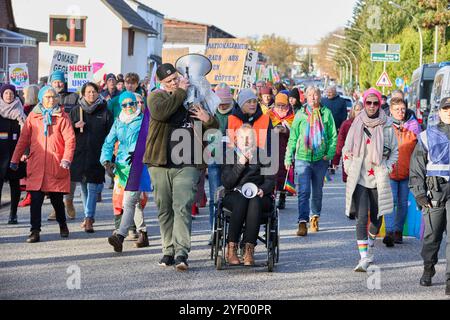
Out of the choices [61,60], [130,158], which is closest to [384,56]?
[61,60]

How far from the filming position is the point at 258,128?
10.2m

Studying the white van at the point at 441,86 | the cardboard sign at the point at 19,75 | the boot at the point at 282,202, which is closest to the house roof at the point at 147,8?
the white van at the point at 441,86

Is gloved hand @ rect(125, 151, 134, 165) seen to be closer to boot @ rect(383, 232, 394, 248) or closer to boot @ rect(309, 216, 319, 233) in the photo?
boot @ rect(309, 216, 319, 233)

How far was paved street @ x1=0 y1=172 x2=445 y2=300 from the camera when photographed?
8.57 meters

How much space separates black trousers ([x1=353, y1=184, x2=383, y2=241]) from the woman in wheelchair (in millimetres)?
1005

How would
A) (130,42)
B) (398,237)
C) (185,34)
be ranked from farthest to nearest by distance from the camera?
(185,34) < (130,42) < (398,237)

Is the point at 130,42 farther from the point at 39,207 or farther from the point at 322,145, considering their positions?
the point at 39,207

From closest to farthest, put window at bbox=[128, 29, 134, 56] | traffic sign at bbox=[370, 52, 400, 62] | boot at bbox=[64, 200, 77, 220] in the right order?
1. boot at bbox=[64, 200, 77, 220]
2. traffic sign at bbox=[370, 52, 400, 62]
3. window at bbox=[128, 29, 134, 56]

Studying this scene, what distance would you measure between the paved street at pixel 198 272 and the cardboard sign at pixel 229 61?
849cm

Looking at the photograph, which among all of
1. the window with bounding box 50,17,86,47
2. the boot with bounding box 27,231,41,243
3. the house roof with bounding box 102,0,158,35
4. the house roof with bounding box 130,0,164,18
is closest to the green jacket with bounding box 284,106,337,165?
the boot with bounding box 27,231,41,243

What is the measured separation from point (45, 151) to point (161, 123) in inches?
102

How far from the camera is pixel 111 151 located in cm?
1133

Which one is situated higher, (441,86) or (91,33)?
(91,33)

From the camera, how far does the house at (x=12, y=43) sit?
3464 cm
